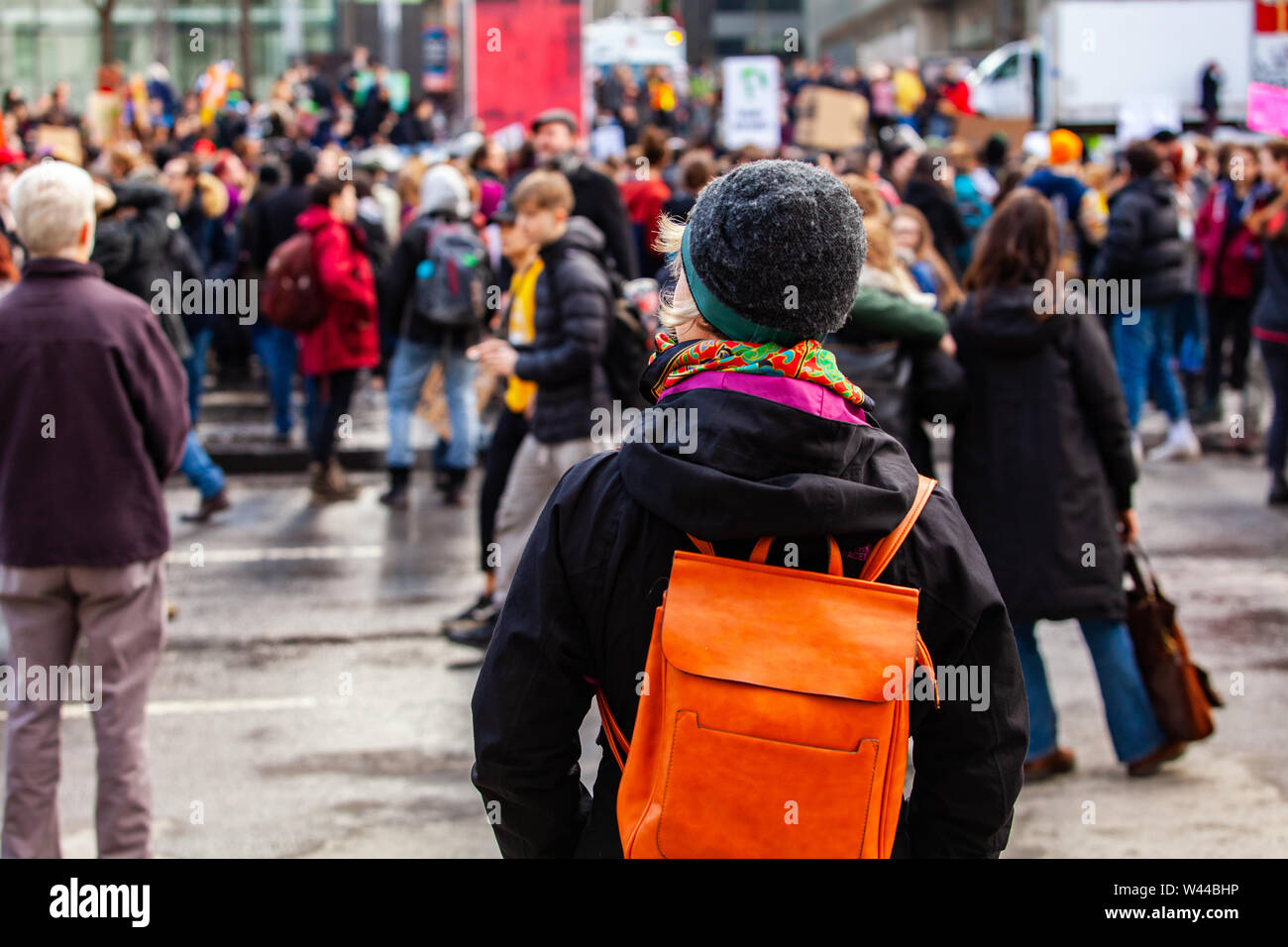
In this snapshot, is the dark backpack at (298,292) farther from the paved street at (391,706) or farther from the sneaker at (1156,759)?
the sneaker at (1156,759)

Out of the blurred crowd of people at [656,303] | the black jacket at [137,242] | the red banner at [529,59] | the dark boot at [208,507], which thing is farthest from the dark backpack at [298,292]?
the red banner at [529,59]

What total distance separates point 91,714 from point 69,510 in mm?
580

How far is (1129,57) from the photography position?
1927 cm

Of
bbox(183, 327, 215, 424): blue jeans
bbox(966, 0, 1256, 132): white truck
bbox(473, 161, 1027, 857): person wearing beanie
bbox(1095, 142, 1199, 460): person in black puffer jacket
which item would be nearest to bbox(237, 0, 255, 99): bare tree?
bbox(966, 0, 1256, 132): white truck

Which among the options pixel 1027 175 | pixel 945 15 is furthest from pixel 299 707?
pixel 945 15

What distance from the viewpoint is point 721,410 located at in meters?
2.13

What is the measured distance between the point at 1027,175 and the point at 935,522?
10154 millimetres

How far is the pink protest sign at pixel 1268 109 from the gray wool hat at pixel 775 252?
3.05m

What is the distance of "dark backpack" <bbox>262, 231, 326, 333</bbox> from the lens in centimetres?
980

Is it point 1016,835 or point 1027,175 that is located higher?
point 1027,175

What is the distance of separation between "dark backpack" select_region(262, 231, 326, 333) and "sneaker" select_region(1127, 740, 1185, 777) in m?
6.23

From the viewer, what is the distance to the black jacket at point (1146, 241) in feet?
34.3

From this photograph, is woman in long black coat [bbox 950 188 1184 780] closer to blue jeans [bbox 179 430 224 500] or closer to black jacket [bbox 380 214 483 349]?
black jacket [bbox 380 214 483 349]
